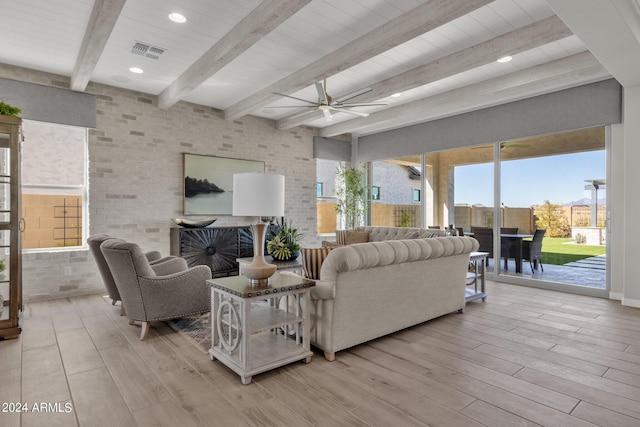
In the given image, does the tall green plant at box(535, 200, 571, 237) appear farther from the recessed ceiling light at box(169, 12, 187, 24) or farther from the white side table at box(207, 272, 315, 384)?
the recessed ceiling light at box(169, 12, 187, 24)

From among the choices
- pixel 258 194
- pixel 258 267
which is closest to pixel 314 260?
pixel 258 267

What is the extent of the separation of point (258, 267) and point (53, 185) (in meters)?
3.74

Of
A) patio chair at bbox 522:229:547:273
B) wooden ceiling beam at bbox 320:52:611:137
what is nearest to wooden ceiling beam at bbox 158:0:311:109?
wooden ceiling beam at bbox 320:52:611:137

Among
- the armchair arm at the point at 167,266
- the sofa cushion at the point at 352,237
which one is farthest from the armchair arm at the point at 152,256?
the sofa cushion at the point at 352,237

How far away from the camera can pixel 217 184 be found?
239 inches

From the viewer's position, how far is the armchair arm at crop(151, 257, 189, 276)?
3899 mm

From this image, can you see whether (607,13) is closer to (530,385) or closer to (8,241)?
(530,385)

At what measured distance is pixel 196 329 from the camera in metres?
3.42

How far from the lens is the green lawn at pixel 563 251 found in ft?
16.4

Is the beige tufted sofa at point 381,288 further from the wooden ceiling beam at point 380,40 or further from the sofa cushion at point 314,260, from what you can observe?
the wooden ceiling beam at point 380,40

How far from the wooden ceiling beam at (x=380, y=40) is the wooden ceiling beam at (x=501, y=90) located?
6.91 ft

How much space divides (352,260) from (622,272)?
405 cm

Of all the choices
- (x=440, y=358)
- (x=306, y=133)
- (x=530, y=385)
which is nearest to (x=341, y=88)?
(x=306, y=133)

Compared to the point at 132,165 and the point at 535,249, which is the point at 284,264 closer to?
the point at 132,165
